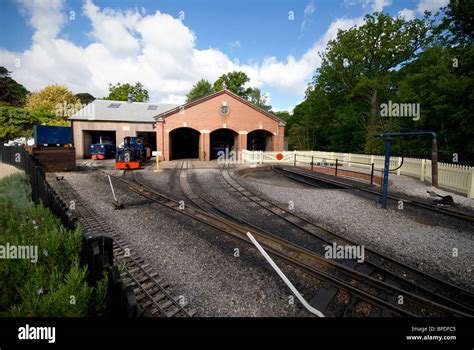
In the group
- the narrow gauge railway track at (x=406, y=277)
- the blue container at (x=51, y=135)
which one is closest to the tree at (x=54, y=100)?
the blue container at (x=51, y=135)

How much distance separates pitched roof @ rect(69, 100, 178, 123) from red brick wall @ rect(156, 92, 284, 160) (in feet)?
20.6

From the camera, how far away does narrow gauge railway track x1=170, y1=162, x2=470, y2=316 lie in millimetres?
3598

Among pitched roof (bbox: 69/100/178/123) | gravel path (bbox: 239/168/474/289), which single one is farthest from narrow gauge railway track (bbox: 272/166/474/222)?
pitched roof (bbox: 69/100/178/123)

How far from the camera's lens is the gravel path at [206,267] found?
3.68m

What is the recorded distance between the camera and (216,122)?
26.4 m

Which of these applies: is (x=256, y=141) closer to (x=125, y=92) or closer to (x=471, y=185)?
(x=471, y=185)

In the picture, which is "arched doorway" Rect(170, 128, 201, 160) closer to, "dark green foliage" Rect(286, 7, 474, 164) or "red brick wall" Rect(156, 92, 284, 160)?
"red brick wall" Rect(156, 92, 284, 160)

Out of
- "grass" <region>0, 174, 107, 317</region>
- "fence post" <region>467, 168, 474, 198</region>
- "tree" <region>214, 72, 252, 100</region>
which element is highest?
"tree" <region>214, 72, 252, 100</region>

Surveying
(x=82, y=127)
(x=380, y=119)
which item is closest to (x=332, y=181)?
(x=380, y=119)

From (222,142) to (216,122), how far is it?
4819mm

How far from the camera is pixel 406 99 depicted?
853 inches

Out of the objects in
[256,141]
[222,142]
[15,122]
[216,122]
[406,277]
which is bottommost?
[406,277]

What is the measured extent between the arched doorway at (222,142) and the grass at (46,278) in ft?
78.9

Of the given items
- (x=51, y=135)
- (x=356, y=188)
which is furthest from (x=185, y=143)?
(x=356, y=188)
